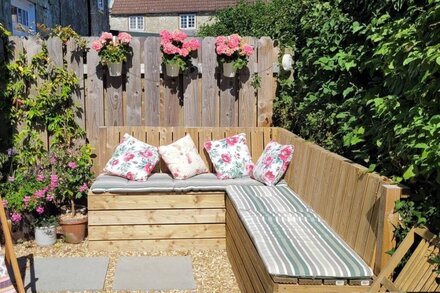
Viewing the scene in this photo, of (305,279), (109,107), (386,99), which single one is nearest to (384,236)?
(305,279)

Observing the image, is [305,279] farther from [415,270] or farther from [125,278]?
[125,278]

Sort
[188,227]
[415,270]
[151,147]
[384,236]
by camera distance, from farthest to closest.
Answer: [151,147] < [188,227] < [384,236] < [415,270]

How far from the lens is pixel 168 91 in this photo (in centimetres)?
544

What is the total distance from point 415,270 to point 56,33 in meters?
4.26

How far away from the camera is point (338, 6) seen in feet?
13.8

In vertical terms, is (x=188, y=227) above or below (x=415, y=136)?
below

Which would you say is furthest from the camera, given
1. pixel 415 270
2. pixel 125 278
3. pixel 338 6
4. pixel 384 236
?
pixel 338 6

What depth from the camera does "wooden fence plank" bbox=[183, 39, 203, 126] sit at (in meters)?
5.40

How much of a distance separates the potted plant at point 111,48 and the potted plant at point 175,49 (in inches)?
15.2

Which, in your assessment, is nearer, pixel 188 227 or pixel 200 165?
pixel 188 227

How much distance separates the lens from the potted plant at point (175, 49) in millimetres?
5147

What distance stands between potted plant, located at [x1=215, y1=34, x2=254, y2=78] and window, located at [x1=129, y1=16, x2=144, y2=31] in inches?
994

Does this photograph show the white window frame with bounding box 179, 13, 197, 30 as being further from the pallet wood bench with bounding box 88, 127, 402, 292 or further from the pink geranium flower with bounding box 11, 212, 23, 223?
the pink geranium flower with bounding box 11, 212, 23, 223

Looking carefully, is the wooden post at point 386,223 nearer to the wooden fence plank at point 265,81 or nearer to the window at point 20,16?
the wooden fence plank at point 265,81
